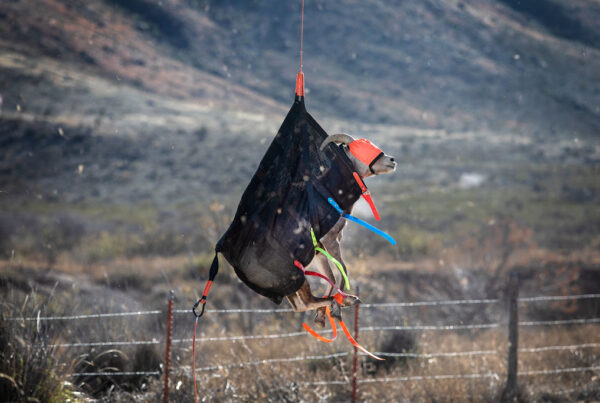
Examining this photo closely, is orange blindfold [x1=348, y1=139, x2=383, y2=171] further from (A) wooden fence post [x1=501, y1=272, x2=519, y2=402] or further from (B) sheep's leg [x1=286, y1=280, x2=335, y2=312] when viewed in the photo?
(A) wooden fence post [x1=501, y1=272, x2=519, y2=402]

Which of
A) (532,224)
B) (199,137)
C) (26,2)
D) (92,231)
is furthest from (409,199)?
(26,2)

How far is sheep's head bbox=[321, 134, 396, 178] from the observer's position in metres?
3.56

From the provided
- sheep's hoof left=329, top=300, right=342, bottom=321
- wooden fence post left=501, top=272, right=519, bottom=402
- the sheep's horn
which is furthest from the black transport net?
wooden fence post left=501, top=272, right=519, bottom=402

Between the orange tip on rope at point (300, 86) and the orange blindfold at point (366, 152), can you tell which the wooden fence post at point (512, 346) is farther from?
the orange tip on rope at point (300, 86)

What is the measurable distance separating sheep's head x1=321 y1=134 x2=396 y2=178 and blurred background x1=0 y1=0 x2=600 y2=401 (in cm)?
300

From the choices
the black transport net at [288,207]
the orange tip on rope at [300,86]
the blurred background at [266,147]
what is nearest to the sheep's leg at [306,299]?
the black transport net at [288,207]

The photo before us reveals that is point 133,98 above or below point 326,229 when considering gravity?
below

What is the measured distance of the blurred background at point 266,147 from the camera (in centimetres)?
827

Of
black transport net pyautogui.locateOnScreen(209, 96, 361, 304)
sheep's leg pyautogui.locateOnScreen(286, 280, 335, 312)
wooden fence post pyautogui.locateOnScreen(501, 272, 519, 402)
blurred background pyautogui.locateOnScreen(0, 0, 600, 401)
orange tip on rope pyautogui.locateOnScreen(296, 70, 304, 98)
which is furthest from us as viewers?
blurred background pyautogui.locateOnScreen(0, 0, 600, 401)

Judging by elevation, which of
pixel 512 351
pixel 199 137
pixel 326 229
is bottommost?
pixel 199 137

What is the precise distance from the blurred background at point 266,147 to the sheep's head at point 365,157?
3.00 metres

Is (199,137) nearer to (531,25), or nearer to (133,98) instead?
(133,98)

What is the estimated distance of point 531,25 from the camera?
8025cm

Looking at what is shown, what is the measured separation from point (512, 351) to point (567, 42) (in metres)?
80.1
